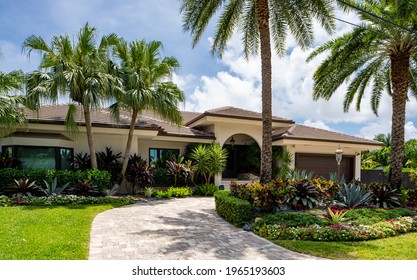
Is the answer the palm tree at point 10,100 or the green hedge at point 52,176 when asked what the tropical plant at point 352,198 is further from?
the palm tree at point 10,100

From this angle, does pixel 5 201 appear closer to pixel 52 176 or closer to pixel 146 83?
pixel 52 176

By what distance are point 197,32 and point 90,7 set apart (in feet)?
18.5

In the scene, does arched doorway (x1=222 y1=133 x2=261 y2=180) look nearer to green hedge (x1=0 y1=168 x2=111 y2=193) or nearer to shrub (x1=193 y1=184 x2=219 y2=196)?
shrub (x1=193 y1=184 x2=219 y2=196)

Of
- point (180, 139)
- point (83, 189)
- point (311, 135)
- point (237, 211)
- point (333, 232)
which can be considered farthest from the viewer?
point (311, 135)

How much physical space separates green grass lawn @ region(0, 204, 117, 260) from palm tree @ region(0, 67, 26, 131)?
4397 millimetres

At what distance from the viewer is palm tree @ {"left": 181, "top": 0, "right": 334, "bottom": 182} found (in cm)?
1186

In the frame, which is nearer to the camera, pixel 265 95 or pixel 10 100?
pixel 265 95

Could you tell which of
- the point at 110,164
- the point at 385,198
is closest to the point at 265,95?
the point at 385,198

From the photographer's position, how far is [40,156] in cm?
1555

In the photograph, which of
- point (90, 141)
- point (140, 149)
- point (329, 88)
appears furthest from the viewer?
point (140, 149)

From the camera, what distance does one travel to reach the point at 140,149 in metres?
19.8

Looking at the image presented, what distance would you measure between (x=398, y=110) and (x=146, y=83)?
1259 centimetres

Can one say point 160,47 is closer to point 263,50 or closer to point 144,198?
point 263,50

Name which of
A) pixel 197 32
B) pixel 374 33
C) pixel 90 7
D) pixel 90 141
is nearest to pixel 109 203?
pixel 90 141
